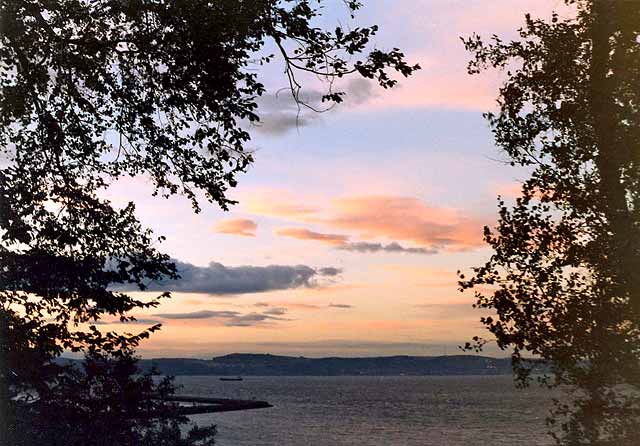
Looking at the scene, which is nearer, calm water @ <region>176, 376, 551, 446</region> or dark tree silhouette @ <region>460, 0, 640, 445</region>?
dark tree silhouette @ <region>460, 0, 640, 445</region>

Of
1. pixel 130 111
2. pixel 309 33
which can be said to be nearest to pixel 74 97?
pixel 130 111

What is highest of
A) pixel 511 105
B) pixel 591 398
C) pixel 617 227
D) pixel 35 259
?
pixel 511 105

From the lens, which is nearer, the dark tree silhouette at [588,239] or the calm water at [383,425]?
the dark tree silhouette at [588,239]

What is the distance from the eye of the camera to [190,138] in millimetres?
9594

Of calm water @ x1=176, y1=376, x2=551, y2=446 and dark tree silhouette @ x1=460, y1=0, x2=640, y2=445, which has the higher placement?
dark tree silhouette @ x1=460, y1=0, x2=640, y2=445

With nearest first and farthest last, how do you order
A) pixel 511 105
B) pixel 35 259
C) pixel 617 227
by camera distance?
1. pixel 35 259
2. pixel 617 227
3. pixel 511 105

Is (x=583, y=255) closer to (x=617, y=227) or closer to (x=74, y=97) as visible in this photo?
(x=617, y=227)

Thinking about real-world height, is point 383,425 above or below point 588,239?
below

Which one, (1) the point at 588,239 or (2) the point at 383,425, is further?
(2) the point at 383,425

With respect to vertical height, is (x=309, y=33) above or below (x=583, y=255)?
above

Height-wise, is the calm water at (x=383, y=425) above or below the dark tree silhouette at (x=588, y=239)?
below

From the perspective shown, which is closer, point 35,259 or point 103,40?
point 103,40

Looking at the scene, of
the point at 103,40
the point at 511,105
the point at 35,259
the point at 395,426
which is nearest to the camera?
the point at 103,40

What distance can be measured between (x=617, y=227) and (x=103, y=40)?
9391mm
